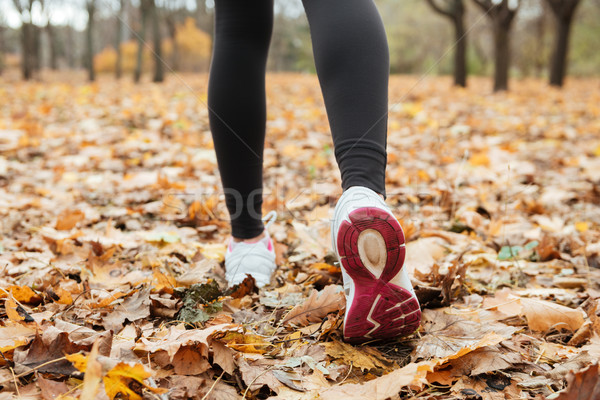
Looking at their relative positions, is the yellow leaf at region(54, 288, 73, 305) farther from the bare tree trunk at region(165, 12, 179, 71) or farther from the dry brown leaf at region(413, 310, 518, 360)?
the bare tree trunk at region(165, 12, 179, 71)

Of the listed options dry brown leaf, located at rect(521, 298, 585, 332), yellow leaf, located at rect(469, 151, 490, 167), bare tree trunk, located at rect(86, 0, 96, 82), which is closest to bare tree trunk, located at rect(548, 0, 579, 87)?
yellow leaf, located at rect(469, 151, 490, 167)

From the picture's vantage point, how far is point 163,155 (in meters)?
3.00

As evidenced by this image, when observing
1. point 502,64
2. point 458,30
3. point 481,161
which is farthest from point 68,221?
point 458,30

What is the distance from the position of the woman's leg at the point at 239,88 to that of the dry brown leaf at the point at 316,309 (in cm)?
34

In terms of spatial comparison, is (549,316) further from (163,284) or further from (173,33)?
(173,33)

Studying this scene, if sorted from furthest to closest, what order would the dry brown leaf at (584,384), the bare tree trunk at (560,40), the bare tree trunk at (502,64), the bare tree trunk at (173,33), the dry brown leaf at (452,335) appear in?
1. the bare tree trunk at (173,33)
2. the bare tree trunk at (560,40)
3. the bare tree trunk at (502,64)
4. the dry brown leaf at (452,335)
5. the dry brown leaf at (584,384)

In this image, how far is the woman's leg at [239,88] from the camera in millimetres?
1101

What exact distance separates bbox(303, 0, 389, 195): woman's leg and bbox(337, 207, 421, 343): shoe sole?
0.09 m

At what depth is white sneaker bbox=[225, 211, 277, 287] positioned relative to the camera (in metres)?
1.22

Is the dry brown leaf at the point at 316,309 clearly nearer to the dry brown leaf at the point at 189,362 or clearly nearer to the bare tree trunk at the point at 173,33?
the dry brown leaf at the point at 189,362

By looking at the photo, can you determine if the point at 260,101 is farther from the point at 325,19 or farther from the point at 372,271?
the point at 372,271

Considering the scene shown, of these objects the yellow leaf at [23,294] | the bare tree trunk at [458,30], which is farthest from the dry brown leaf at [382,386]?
the bare tree trunk at [458,30]

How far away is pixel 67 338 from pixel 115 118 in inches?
151

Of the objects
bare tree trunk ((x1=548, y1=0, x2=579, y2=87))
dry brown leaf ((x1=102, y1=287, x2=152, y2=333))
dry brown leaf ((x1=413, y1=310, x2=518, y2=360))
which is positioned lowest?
dry brown leaf ((x1=102, y1=287, x2=152, y2=333))
